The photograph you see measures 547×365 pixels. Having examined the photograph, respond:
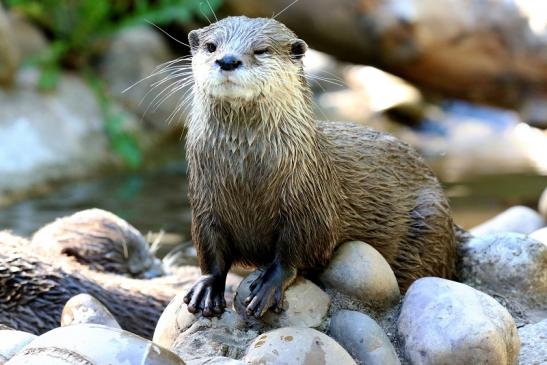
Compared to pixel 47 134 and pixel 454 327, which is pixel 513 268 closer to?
pixel 454 327

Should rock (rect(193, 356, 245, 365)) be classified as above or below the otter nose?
below

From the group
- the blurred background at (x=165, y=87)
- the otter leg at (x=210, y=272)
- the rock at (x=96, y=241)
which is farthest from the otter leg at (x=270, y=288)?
the blurred background at (x=165, y=87)

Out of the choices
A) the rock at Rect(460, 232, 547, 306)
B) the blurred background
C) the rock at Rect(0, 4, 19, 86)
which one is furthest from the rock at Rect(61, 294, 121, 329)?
the rock at Rect(0, 4, 19, 86)

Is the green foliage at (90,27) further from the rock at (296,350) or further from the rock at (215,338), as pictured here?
the rock at (296,350)

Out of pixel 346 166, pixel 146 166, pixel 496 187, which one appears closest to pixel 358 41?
pixel 496 187

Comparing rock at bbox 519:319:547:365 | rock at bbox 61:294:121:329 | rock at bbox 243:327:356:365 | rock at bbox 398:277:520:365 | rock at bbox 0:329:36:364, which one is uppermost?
rock at bbox 0:329:36:364

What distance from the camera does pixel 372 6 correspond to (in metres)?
6.82

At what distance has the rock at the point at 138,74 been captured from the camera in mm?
8180

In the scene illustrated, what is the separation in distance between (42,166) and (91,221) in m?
2.94

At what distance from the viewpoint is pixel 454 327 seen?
8.80 feet

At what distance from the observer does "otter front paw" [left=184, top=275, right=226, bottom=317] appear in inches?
111

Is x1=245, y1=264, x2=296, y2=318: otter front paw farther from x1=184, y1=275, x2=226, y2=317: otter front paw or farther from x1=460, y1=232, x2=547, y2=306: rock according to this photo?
x1=460, y1=232, x2=547, y2=306: rock

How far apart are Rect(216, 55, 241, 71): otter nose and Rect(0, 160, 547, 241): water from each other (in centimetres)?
351

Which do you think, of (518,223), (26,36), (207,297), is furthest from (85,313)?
(26,36)
